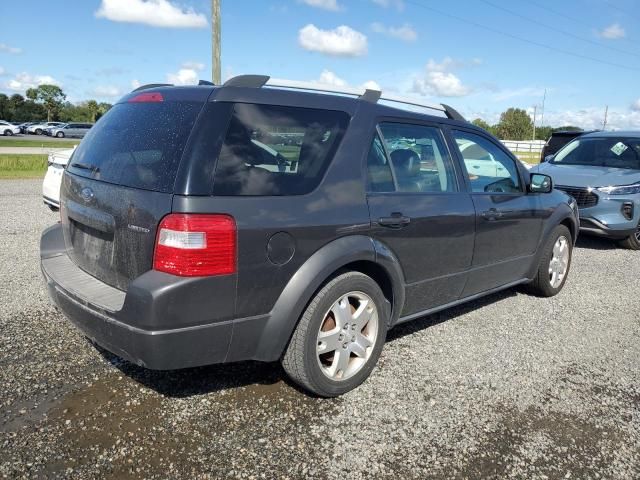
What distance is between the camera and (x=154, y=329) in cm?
257

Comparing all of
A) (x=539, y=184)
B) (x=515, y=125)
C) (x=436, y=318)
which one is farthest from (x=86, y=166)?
(x=515, y=125)

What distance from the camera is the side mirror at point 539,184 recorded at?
4.84 metres

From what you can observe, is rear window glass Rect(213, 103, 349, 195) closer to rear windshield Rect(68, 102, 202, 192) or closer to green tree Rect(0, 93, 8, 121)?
rear windshield Rect(68, 102, 202, 192)

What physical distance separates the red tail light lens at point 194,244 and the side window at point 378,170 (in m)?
1.07

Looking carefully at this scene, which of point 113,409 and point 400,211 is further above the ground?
point 400,211

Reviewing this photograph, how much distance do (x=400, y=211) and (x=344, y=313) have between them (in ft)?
2.49

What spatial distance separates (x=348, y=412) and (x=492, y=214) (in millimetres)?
2020

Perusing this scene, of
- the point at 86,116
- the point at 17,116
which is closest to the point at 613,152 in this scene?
the point at 17,116

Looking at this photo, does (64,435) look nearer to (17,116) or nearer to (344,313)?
(344,313)

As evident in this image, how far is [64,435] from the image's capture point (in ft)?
9.06

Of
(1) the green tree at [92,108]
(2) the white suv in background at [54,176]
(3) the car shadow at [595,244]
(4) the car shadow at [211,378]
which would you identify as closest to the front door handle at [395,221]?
(4) the car shadow at [211,378]

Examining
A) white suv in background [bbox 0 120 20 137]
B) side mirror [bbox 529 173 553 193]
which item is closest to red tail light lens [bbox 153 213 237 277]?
side mirror [bbox 529 173 553 193]

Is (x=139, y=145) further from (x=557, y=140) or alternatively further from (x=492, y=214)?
(x=557, y=140)

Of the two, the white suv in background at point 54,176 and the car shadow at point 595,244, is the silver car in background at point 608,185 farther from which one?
the white suv in background at point 54,176
